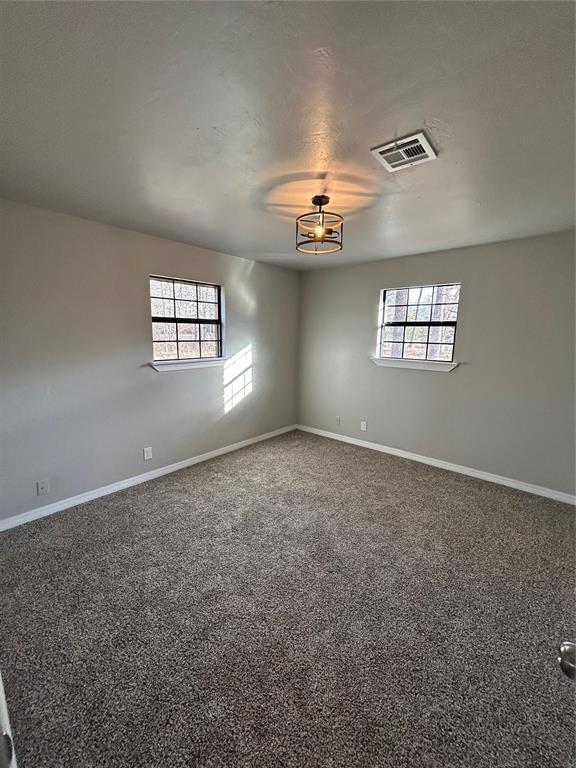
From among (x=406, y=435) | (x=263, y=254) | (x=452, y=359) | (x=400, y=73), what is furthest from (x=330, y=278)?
(x=400, y=73)

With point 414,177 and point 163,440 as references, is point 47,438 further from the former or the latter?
point 414,177

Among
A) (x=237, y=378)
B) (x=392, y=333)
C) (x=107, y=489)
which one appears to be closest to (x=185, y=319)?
(x=237, y=378)

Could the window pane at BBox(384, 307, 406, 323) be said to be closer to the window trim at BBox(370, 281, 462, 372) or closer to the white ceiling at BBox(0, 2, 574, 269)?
the window trim at BBox(370, 281, 462, 372)

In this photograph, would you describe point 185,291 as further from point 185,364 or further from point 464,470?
point 464,470

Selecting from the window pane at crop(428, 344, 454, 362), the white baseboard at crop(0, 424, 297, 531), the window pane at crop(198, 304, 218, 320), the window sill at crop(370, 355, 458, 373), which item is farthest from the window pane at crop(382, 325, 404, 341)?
the white baseboard at crop(0, 424, 297, 531)

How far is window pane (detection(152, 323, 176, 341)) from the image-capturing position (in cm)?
335

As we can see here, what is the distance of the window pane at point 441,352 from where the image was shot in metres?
3.70

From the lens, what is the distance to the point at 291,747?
48.2 inches

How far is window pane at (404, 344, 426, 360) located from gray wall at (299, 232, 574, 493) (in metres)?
0.21

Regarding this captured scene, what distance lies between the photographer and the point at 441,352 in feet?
12.4

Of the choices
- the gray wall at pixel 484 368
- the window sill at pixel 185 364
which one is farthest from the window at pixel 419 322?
the window sill at pixel 185 364

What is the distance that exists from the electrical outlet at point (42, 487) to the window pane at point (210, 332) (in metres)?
2.04

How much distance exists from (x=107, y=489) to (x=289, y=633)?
2226 millimetres

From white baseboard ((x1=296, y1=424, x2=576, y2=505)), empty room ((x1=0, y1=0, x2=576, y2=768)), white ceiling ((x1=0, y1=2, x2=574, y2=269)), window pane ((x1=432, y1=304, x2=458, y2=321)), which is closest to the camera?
white ceiling ((x1=0, y1=2, x2=574, y2=269))
